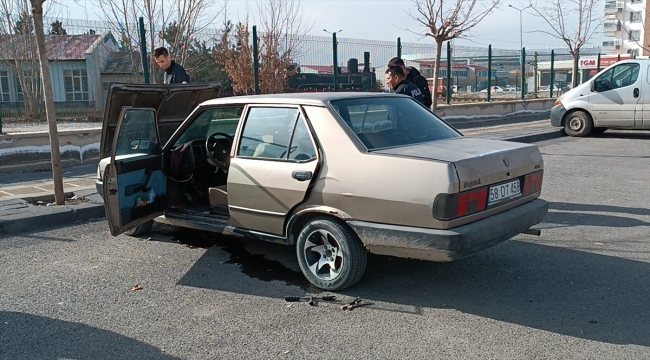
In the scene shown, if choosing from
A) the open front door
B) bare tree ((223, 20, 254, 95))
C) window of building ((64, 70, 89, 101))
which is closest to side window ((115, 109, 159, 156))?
the open front door

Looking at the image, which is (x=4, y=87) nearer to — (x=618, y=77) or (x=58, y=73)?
(x=58, y=73)

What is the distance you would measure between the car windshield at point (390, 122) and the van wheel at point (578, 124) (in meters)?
10.9

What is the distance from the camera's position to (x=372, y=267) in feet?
16.5

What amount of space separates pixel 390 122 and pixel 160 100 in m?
2.67

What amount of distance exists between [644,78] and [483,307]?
39.0 feet

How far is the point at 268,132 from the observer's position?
16.1ft

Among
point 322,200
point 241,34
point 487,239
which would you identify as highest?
point 241,34

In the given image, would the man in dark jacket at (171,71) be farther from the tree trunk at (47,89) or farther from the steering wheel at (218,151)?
the steering wheel at (218,151)

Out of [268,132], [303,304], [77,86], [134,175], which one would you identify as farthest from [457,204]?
[77,86]

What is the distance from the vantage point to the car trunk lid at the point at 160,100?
5.55 m

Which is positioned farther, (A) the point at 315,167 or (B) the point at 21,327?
(A) the point at 315,167

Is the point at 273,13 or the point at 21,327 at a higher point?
the point at 273,13

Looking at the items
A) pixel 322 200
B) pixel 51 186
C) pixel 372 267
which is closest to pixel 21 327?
pixel 322 200

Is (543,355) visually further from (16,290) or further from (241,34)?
(241,34)
